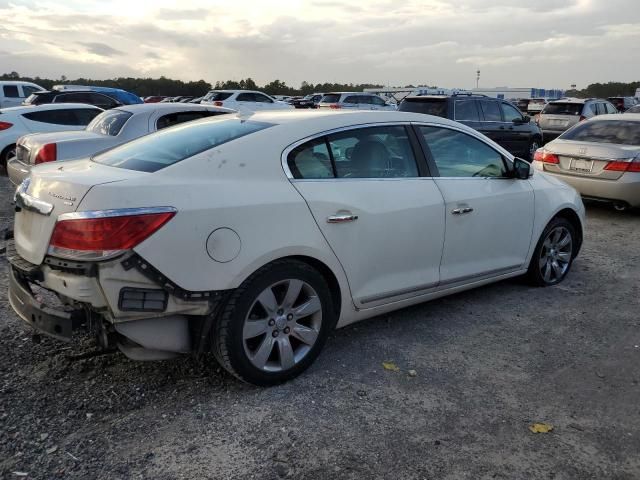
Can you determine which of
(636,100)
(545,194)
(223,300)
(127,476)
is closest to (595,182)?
(545,194)

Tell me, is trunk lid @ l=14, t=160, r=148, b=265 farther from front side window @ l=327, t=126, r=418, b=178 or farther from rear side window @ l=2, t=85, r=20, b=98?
rear side window @ l=2, t=85, r=20, b=98

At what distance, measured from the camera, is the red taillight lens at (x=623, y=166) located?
7.84 metres

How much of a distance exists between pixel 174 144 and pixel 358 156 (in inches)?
46.3

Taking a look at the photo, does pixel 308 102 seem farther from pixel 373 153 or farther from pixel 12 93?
pixel 373 153

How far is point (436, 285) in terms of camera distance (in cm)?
416

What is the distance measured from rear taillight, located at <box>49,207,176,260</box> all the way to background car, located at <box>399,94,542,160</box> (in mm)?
10729

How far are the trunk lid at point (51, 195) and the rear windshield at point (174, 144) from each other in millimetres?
152

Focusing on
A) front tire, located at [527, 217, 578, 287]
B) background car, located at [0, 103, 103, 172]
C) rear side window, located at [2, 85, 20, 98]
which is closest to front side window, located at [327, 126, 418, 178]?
front tire, located at [527, 217, 578, 287]

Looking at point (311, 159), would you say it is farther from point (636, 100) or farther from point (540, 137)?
point (636, 100)

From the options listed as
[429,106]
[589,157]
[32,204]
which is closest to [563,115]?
[429,106]

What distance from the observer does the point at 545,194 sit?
5.00 meters

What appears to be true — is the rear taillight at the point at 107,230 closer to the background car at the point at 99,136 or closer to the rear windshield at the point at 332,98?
the background car at the point at 99,136

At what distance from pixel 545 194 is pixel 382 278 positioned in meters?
2.06

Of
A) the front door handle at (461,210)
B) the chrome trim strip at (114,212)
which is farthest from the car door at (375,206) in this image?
the chrome trim strip at (114,212)
